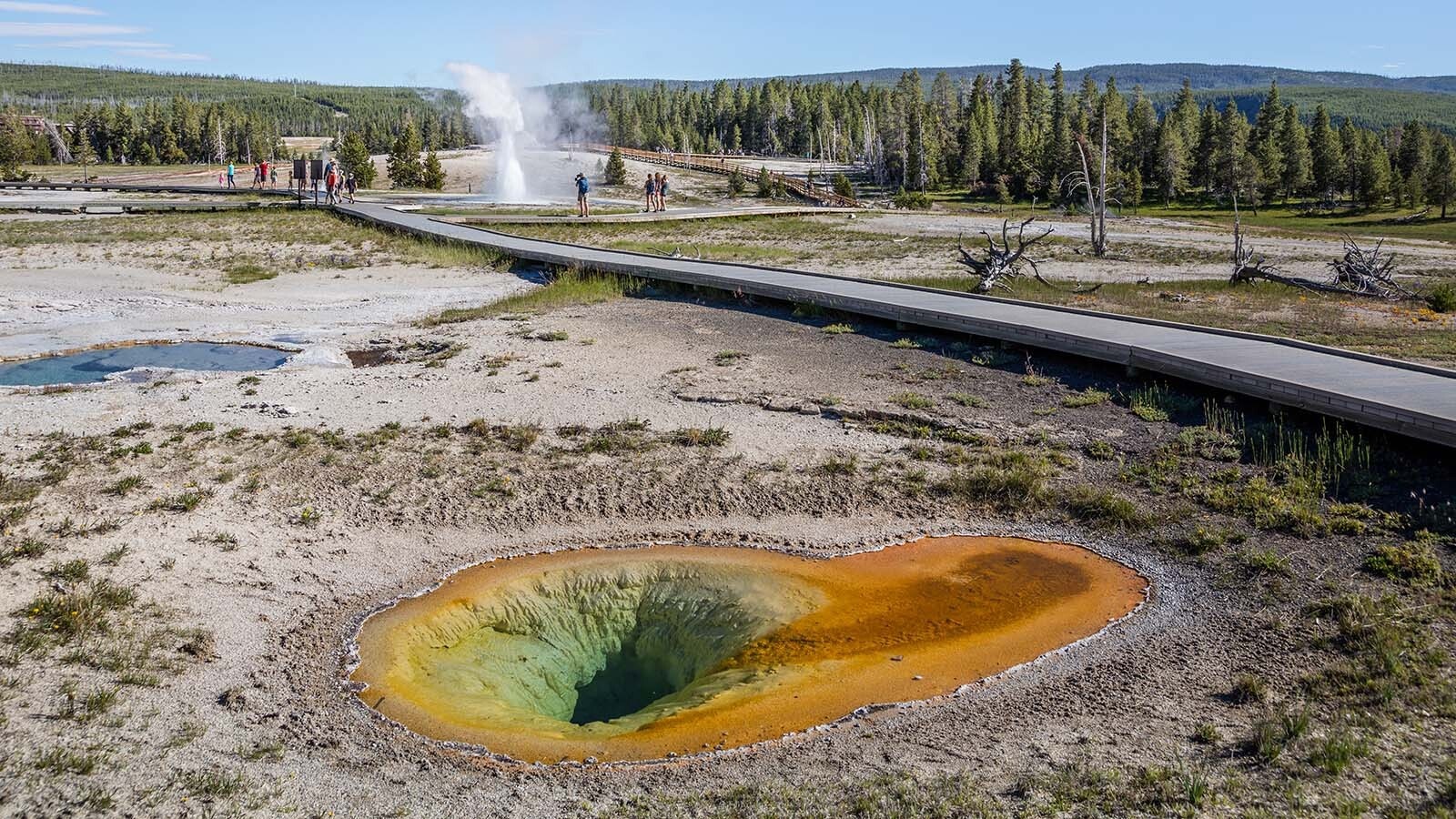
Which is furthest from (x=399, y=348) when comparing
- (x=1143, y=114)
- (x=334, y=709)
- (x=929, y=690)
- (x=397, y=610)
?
(x=1143, y=114)

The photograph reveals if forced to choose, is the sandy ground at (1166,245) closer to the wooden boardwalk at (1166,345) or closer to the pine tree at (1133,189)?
the wooden boardwalk at (1166,345)

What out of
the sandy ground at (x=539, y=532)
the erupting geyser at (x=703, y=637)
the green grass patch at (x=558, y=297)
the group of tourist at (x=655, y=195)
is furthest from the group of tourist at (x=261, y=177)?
the erupting geyser at (x=703, y=637)

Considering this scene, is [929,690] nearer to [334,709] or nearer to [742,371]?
[334,709]

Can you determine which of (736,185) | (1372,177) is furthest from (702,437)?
(1372,177)

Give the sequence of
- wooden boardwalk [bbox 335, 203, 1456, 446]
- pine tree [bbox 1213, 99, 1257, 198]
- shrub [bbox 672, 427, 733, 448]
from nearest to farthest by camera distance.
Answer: wooden boardwalk [bbox 335, 203, 1456, 446] → shrub [bbox 672, 427, 733, 448] → pine tree [bbox 1213, 99, 1257, 198]

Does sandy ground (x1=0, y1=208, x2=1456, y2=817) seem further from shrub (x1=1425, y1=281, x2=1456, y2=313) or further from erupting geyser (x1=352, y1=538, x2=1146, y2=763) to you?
shrub (x1=1425, y1=281, x2=1456, y2=313)

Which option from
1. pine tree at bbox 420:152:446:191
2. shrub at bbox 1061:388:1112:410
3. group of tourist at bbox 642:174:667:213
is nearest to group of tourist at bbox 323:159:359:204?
pine tree at bbox 420:152:446:191

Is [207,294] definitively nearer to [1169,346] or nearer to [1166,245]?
[1169,346]
